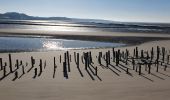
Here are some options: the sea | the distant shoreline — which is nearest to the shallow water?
the sea

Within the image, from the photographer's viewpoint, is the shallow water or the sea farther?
the sea

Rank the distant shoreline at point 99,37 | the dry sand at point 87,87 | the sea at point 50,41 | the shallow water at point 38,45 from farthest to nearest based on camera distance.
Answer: the distant shoreline at point 99,37 < the sea at point 50,41 < the shallow water at point 38,45 < the dry sand at point 87,87

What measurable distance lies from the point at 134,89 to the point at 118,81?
7.06 feet

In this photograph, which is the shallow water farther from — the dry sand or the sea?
the dry sand

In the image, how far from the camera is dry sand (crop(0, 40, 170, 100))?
1494 cm

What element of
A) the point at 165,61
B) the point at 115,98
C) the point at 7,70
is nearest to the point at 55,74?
the point at 7,70

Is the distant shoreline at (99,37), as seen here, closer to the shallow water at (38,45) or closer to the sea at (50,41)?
the sea at (50,41)

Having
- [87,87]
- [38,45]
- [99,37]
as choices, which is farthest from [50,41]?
[87,87]

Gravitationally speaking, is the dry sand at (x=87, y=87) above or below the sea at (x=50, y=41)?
above

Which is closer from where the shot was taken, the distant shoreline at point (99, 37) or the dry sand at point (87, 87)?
the dry sand at point (87, 87)

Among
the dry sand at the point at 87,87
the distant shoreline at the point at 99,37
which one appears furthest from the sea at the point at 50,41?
the dry sand at the point at 87,87

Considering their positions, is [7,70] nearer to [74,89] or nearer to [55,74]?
[55,74]

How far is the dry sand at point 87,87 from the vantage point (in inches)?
588

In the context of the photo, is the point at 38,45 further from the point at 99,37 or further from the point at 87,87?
the point at 87,87
